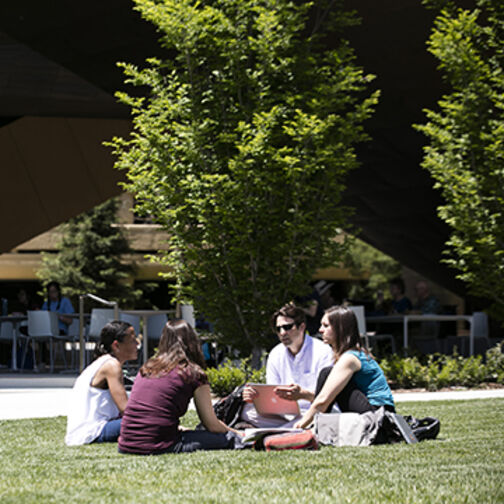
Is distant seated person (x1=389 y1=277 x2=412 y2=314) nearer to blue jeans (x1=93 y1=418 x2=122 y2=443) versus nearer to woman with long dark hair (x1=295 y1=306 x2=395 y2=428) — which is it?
woman with long dark hair (x1=295 y1=306 x2=395 y2=428)

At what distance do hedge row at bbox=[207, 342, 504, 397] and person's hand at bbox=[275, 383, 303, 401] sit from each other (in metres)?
4.21

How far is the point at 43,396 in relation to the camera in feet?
36.9

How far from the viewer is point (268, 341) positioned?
37.7 feet

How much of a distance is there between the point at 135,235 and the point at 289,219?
30.8 meters

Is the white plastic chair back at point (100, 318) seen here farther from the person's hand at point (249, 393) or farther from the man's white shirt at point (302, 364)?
the person's hand at point (249, 393)

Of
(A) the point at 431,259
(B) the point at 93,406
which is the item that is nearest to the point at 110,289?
(A) the point at 431,259

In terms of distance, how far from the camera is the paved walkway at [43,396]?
31.1 ft

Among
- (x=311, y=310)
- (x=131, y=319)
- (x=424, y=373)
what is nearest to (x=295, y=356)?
(x=311, y=310)

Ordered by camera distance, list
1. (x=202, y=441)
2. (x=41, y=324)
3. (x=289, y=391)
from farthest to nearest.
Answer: (x=41, y=324) → (x=289, y=391) → (x=202, y=441)

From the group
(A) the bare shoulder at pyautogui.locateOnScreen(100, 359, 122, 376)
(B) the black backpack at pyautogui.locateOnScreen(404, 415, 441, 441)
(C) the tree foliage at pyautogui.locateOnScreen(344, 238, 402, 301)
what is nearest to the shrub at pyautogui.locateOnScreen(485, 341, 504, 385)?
(B) the black backpack at pyautogui.locateOnScreen(404, 415, 441, 441)

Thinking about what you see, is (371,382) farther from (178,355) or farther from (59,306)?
(59,306)

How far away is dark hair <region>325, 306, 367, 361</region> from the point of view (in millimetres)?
6277

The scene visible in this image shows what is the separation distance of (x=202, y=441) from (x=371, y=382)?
1.37 m

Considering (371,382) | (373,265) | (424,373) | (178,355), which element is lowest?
(424,373)
